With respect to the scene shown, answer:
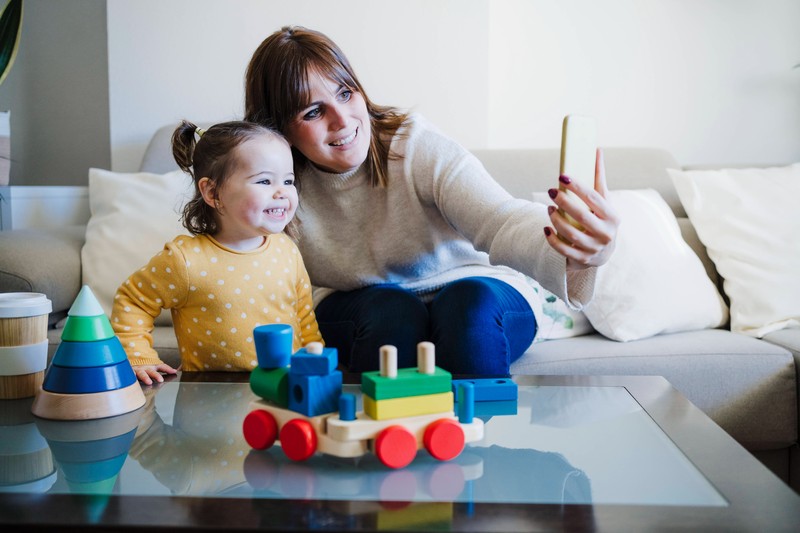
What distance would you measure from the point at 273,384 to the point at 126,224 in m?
1.15

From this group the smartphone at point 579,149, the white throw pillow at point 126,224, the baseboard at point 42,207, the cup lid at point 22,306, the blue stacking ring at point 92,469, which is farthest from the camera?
the baseboard at point 42,207

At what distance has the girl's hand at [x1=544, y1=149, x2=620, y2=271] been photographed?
891 mm

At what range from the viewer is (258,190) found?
114 centimetres

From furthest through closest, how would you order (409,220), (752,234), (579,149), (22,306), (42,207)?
(42,207), (752,234), (409,220), (22,306), (579,149)

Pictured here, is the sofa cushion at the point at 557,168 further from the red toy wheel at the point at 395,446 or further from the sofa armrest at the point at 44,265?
the red toy wheel at the point at 395,446

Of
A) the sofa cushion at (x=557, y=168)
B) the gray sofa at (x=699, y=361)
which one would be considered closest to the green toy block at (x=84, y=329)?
the gray sofa at (x=699, y=361)

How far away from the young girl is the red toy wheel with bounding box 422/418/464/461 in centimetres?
55

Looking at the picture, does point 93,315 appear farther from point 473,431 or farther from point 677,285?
point 677,285

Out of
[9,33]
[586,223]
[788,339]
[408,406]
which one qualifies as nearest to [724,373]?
[788,339]

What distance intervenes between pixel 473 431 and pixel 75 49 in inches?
91.7

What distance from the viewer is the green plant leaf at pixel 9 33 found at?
2.13 m

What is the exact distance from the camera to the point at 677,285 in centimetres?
164

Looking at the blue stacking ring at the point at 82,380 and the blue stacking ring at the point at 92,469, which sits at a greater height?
the blue stacking ring at the point at 82,380

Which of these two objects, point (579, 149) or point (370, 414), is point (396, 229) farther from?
point (370, 414)
